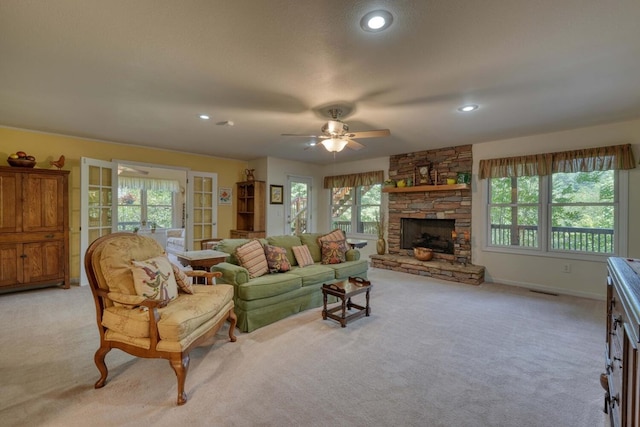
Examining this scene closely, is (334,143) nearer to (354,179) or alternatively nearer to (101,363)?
(101,363)

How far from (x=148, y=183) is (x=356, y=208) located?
5606 millimetres

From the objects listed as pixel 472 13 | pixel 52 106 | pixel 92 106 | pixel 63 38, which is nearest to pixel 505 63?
pixel 472 13

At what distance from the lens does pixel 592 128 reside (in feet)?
13.4

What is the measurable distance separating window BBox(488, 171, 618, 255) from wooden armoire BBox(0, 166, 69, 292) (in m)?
6.98

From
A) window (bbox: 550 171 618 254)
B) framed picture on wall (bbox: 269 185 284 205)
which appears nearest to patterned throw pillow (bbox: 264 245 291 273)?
framed picture on wall (bbox: 269 185 284 205)

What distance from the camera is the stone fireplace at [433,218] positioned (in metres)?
5.24

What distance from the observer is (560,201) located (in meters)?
4.45

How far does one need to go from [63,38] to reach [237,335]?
2733 millimetres

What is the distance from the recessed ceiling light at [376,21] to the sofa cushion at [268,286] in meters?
2.45

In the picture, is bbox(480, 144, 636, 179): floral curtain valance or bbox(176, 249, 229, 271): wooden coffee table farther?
bbox(480, 144, 636, 179): floral curtain valance

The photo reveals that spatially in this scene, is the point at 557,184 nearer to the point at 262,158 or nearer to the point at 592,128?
the point at 592,128

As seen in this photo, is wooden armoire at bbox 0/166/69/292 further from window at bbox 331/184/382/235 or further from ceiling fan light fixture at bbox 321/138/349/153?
window at bbox 331/184/382/235

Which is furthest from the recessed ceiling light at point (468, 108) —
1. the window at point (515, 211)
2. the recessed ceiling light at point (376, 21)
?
the window at point (515, 211)

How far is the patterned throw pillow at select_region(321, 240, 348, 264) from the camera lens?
4191 mm
